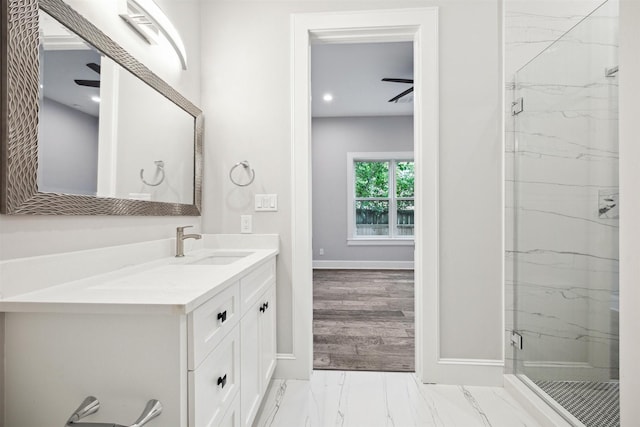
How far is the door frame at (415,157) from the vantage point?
79.5 inches

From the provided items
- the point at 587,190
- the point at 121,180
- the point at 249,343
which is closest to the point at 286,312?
the point at 249,343

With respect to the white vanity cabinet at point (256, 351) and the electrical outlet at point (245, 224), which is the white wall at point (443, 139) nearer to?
the electrical outlet at point (245, 224)

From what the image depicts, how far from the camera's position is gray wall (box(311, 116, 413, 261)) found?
6.04 m

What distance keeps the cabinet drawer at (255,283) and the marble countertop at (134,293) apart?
94mm

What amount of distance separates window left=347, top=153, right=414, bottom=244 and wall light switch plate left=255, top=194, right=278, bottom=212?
4103mm

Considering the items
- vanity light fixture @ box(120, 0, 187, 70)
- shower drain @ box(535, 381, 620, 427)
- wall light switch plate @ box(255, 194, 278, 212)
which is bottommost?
shower drain @ box(535, 381, 620, 427)

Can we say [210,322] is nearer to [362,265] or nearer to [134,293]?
[134,293]

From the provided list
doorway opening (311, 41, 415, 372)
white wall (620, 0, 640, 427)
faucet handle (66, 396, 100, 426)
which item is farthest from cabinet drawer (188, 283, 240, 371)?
doorway opening (311, 41, 415, 372)

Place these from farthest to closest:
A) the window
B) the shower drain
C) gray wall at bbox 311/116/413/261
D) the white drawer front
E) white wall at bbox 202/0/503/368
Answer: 1. the window
2. gray wall at bbox 311/116/413/261
3. white wall at bbox 202/0/503/368
4. the shower drain
5. the white drawer front

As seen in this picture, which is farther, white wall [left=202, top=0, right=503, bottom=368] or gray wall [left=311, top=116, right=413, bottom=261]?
gray wall [left=311, top=116, right=413, bottom=261]

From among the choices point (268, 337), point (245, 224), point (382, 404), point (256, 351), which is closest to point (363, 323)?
point (382, 404)

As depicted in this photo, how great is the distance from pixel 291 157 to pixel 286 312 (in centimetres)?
99

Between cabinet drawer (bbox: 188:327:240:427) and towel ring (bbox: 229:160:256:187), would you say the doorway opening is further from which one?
cabinet drawer (bbox: 188:327:240:427)

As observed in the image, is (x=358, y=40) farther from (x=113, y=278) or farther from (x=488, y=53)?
(x=113, y=278)
